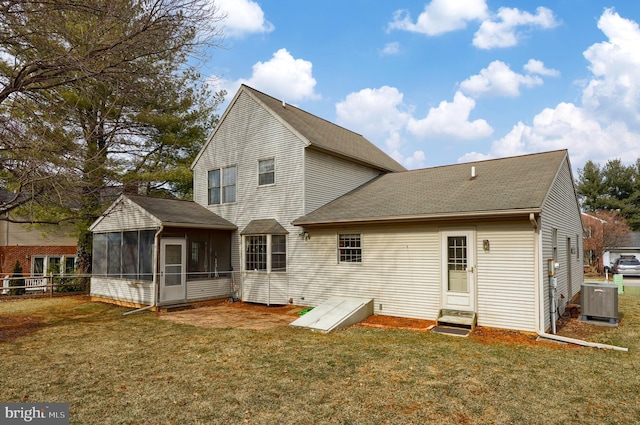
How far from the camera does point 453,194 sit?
1072cm

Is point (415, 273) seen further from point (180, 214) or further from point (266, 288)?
point (180, 214)

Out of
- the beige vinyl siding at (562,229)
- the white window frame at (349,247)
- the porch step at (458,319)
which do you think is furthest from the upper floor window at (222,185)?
the beige vinyl siding at (562,229)

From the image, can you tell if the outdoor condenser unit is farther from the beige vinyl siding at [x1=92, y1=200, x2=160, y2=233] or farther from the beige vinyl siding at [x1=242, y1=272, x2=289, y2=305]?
the beige vinyl siding at [x1=92, y1=200, x2=160, y2=233]

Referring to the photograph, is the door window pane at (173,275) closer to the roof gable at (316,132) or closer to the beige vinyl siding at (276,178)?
the beige vinyl siding at (276,178)

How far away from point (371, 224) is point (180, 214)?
22.7 ft

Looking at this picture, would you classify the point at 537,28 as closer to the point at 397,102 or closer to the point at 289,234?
the point at 397,102

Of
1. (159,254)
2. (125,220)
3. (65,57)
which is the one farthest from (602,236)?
(65,57)

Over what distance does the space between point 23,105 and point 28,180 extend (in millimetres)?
2084

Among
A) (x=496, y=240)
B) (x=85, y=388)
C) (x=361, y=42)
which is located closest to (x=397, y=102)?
(x=361, y=42)

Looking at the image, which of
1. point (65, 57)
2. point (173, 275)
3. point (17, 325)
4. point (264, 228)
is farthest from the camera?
point (264, 228)

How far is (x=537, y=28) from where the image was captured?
1332 centimetres

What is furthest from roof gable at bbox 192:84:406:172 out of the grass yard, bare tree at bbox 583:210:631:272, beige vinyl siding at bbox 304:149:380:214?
bare tree at bbox 583:210:631:272

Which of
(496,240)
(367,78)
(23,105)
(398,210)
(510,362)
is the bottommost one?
(510,362)

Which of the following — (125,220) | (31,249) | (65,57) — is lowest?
(31,249)
